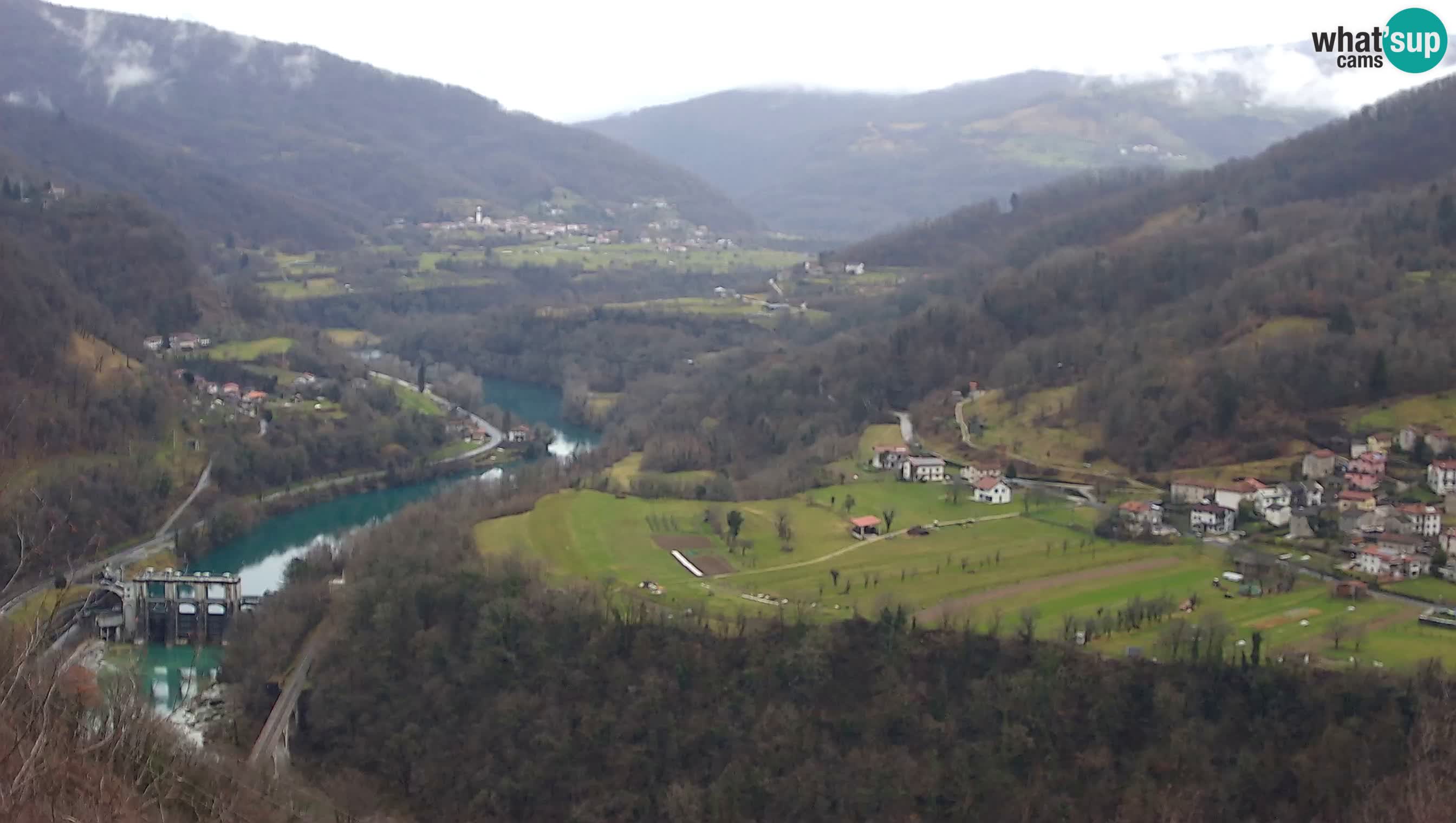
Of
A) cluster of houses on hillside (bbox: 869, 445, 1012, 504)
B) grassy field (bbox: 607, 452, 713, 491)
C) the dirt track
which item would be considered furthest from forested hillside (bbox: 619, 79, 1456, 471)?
the dirt track

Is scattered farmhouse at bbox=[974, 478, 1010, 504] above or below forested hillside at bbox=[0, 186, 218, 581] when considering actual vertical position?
below

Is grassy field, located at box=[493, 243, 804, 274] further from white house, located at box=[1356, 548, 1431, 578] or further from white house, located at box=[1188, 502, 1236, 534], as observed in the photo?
white house, located at box=[1356, 548, 1431, 578]

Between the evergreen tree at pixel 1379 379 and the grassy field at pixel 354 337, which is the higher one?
the evergreen tree at pixel 1379 379

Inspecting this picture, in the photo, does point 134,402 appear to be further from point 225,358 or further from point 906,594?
point 906,594

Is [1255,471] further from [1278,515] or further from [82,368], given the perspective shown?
[82,368]

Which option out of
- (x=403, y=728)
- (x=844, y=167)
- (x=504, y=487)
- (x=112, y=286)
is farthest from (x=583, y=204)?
(x=403, y=728)

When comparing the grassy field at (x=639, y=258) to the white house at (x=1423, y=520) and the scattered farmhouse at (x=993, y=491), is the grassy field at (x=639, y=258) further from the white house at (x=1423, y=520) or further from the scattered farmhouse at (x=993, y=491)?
the white house at (x=1423, y=520)

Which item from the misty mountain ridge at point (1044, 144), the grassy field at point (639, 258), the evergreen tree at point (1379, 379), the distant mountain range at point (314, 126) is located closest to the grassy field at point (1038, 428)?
the evergreen tree at point (1379, 379)
